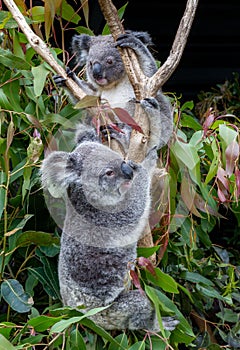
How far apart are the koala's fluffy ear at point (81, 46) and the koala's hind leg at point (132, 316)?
3.65 ft

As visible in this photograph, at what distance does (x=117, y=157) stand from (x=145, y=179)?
125 mm

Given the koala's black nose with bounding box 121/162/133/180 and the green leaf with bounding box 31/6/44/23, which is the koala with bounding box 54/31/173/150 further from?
the koala's black nose with bounding box 121/162/133/180

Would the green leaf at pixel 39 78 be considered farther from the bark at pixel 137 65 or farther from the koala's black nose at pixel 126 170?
the koala's black nose at pixel 126 170

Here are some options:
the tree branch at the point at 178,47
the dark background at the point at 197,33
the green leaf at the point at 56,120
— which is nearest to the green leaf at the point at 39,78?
the green leaf at the point at 56,120

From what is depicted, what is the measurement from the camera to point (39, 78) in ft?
7.60

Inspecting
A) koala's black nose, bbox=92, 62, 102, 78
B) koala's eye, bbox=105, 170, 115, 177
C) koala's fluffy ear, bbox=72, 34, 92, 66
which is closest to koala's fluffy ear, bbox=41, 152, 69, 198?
koala's eye, bbox=105, 170, 115, 177

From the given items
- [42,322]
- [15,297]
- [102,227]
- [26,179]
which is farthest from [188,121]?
[42,322]

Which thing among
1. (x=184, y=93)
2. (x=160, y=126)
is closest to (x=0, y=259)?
(x=160, y=126)

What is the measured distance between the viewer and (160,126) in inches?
94.3

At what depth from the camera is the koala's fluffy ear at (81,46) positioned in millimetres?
2885

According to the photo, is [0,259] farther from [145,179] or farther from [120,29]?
[120,29]

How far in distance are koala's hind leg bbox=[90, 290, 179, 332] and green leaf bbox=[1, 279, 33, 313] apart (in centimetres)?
21

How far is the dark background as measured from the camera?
439cm

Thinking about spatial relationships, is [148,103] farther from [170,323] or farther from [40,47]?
[170,323]
